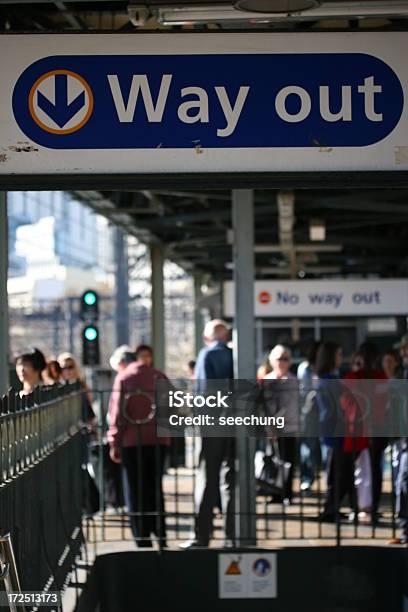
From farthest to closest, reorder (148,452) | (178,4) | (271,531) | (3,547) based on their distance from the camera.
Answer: (271,531), (148,452), (3,547), (178,4)

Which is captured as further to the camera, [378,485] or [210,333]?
[378,485]

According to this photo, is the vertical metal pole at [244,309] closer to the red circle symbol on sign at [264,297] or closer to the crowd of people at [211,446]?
the crowd of people at [211,446]

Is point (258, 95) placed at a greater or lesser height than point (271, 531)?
greater

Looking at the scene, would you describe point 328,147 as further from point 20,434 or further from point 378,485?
point 378,485

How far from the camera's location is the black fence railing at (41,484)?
486cm

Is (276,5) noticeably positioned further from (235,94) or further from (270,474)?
(270,474)

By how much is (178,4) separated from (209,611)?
159 inches

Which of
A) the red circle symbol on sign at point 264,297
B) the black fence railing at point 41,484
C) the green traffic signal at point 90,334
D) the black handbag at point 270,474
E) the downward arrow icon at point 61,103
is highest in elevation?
the downward arrow icon at point 61,103

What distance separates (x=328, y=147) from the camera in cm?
392

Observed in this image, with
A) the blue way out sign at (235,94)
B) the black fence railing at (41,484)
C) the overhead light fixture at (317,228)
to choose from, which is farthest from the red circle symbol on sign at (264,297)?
the blue way out sign at (235,94)

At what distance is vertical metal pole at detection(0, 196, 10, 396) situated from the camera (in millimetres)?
4953

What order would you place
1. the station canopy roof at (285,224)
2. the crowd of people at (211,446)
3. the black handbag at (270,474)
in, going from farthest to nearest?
1. the station canopy roof at (285,224)
2. the black handbag at (270,474)
3. the crowd of people at (211,446)

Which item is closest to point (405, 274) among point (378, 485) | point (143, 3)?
point (378, 485)

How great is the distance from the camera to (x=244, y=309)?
8.68m
